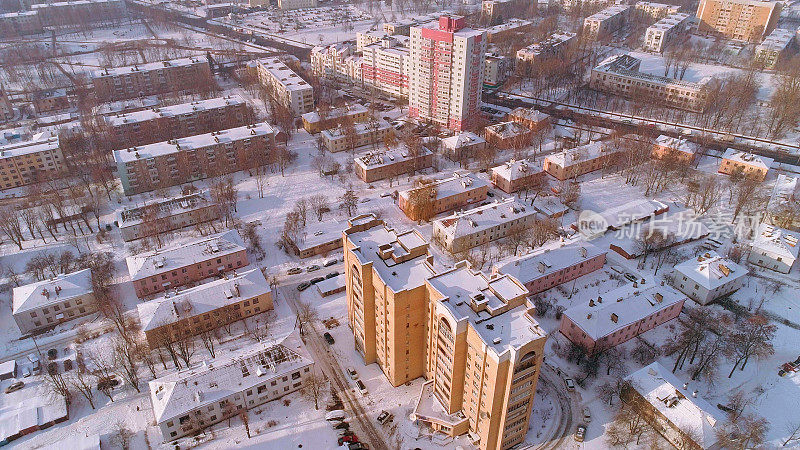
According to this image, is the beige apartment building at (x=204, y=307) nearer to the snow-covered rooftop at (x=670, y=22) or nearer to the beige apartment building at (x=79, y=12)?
the snow-covered rooftop at (x=670, y=22)

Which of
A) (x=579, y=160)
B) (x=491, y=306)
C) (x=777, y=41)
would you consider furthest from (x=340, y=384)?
(x=777, y=41)

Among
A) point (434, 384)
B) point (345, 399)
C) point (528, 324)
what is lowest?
point (345, 399)

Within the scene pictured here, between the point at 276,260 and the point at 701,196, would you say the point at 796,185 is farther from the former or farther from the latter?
the point at 276,260

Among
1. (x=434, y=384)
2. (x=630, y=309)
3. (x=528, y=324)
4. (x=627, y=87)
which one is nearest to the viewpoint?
(x=528, y=324)

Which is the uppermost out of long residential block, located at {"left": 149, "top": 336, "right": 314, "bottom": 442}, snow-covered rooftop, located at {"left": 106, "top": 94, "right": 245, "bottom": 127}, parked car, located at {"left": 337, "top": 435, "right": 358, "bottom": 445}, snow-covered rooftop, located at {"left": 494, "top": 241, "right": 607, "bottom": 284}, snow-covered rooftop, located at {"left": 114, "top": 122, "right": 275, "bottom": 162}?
snow-covered rooftop, located at {"left": 106, "top": 94, "right": 245, "bottom": 127}

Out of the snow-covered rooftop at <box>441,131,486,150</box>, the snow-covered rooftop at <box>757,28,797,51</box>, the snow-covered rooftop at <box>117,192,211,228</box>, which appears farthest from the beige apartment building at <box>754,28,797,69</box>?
the snow-covered rooftop at <box>117,192,211,228</box>

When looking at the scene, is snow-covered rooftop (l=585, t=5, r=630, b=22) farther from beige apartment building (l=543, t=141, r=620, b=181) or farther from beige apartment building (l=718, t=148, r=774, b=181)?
beige apartment building (l=543, t=141, r=620, b=181)

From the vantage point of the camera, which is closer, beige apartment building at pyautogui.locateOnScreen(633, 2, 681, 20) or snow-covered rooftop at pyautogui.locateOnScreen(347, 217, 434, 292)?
snow-covered rooftop at pyautogui.locateOnScreen(347, 217, 434, 292)

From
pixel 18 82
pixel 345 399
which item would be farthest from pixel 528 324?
pixel 18 82
